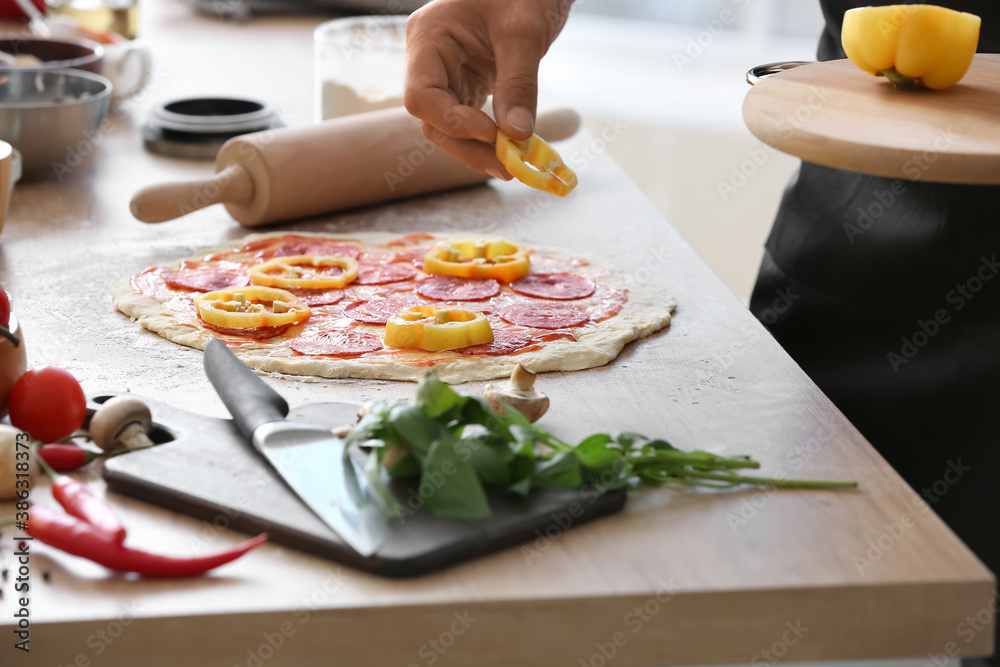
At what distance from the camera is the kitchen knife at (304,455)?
75 centimetres

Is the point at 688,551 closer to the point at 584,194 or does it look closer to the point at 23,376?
the point at 23,376

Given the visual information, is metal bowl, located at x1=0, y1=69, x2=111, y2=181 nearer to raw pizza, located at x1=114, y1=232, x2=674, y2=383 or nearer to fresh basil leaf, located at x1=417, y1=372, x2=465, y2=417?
raw pizza, located at x1=114, y1=232, x2=674, y2=383

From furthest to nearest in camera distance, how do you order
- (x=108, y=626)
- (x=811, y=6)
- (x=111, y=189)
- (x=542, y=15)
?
(x=811, y=6) < (x=111, y=189) < (x=542, y=15) < (x=108, y=626)

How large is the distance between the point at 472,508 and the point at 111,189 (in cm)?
122

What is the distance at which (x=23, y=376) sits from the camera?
0.89 m

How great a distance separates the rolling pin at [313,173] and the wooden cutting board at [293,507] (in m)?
0.69

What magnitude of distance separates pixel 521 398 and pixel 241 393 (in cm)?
25

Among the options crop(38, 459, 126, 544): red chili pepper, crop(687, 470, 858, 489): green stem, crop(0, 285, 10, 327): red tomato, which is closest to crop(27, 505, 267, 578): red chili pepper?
crop(38, 459, 126, 544): red chili pepper

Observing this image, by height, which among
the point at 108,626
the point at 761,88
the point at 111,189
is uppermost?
the point at 761,88

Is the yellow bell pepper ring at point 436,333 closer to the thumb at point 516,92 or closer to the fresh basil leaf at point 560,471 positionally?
the thumb at point 516,92

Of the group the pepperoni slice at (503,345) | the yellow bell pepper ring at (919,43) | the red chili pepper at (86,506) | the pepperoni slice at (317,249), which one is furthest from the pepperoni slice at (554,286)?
the red chili pepper at (86,506)

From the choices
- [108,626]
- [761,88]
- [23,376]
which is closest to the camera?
[108,626]

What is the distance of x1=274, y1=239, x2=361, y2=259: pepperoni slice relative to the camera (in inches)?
57.3

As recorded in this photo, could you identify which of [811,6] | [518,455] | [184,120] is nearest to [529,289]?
[518,455]
